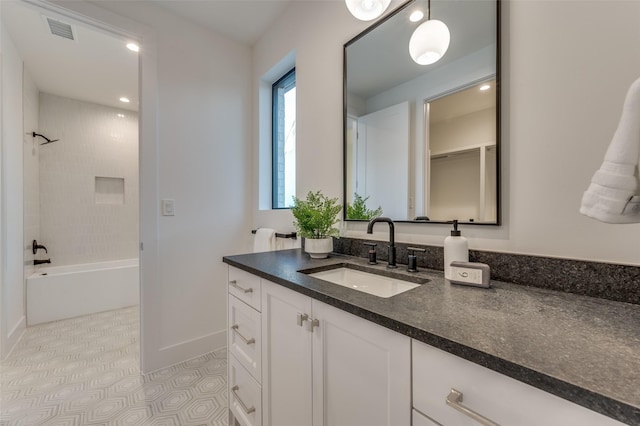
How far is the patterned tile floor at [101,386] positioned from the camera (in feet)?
4.62

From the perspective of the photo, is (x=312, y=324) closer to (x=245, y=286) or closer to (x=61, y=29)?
(x=245, y=286)

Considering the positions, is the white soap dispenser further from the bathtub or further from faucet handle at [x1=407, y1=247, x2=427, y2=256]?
the bathtub

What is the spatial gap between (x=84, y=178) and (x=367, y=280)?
155 inches

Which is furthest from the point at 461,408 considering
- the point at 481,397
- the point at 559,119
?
the point at 559,119

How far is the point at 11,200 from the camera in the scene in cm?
210

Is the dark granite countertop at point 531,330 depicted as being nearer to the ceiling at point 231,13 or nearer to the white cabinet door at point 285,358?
the white cabinet door at point 285,358

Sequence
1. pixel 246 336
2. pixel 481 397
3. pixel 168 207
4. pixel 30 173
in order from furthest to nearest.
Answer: pixel 30 173
pixel 168 207
pixel 246 336
pixel 481 397

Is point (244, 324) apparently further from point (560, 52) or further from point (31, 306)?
point (31, 306)

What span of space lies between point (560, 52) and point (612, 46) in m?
0.11

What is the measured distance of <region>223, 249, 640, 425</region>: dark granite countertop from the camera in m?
0.36

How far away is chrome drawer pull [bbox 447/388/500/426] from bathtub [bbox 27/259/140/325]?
334 cm

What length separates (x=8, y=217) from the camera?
2.03 metres

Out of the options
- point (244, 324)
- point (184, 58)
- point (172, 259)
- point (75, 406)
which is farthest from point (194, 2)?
point (75, 406)

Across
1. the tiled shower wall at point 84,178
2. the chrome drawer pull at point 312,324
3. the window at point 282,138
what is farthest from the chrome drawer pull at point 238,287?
the tiled shower wall at point 84,178
